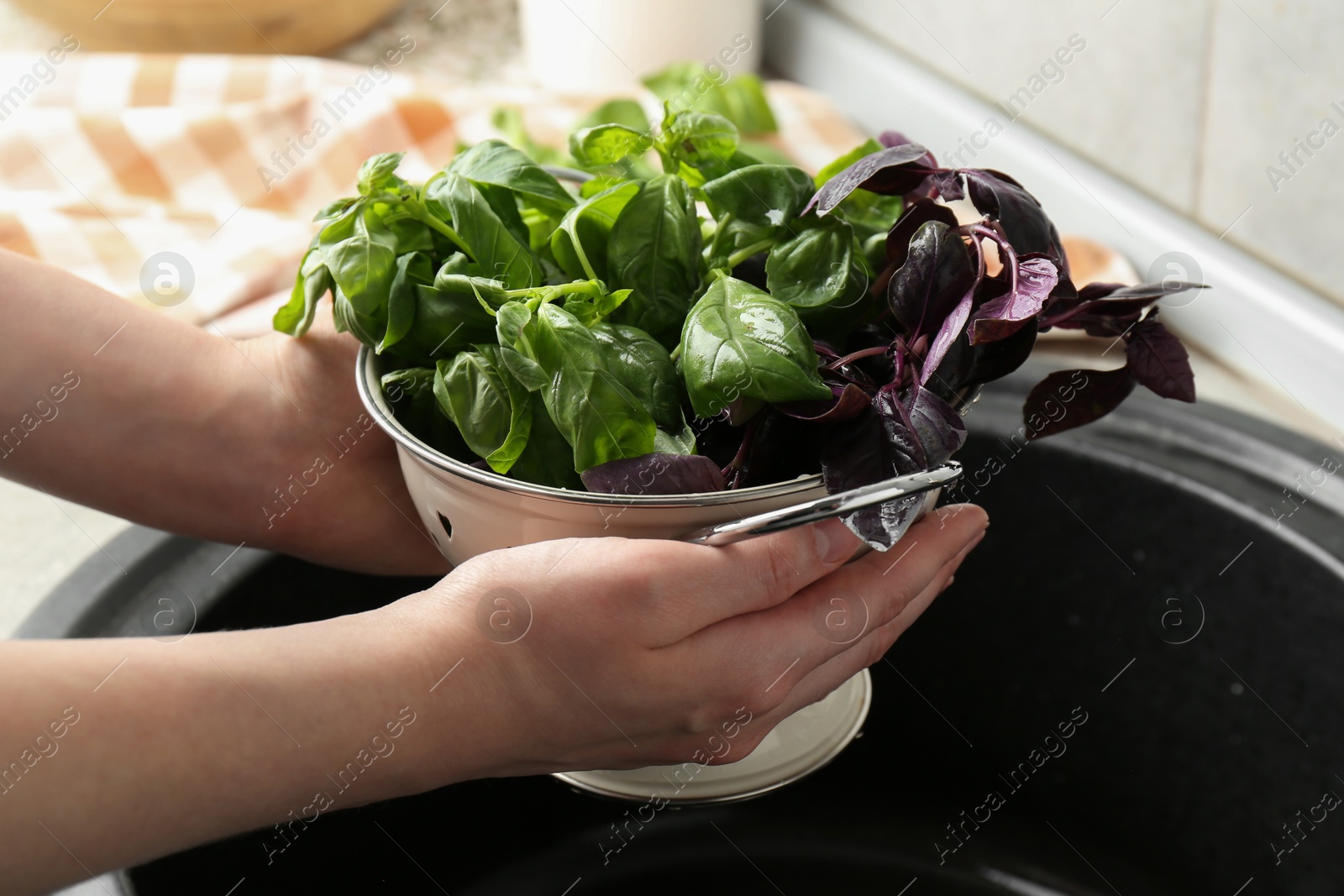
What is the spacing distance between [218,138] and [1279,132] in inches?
28.1

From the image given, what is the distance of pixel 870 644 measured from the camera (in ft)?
1.23

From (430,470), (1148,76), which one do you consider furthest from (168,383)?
(1148,76)

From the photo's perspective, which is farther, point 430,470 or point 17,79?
point 17,79

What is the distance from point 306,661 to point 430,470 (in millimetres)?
66

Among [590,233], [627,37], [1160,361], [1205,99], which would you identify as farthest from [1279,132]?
[627,37]

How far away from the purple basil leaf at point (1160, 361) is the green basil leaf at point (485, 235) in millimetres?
195

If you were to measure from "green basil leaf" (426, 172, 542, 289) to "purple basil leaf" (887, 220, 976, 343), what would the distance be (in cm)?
12

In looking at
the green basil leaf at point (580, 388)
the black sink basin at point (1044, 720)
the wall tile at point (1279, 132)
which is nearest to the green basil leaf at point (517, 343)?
the green basil leaf at point (580, 388)

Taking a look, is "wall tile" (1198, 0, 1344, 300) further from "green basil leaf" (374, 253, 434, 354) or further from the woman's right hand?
"green basil leaf" (374, 253, 434, 354)

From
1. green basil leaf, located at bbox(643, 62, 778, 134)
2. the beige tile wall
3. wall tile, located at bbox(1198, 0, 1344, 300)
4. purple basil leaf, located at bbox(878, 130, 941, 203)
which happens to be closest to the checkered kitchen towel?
green basil leaf, located at bbox(643, 62, 778, 134)

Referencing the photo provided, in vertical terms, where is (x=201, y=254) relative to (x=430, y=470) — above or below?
below

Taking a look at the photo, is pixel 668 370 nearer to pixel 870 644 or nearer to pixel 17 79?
pixel 870 644

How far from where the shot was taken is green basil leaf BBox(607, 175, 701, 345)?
0.35 meters

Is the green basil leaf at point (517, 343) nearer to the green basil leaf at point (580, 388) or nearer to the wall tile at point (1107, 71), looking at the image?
the green basil leaf at point (580, 388)
